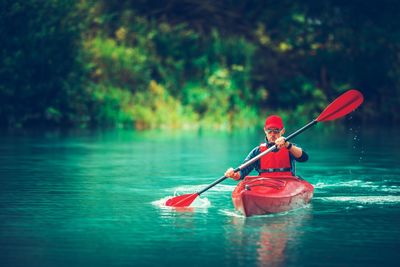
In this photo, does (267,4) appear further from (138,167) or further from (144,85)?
(138,167)

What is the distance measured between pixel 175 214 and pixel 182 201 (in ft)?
2.75

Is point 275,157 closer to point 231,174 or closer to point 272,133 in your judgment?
point 272,133

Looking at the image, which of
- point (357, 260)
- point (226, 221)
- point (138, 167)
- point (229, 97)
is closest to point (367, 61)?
point (229, 97)

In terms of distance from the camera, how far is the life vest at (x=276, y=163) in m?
15.0

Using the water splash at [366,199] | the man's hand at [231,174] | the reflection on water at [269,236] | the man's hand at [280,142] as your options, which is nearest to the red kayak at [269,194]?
the reflection on water at [269,236]

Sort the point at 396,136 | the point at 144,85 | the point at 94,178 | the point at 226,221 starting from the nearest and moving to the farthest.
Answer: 1. the point at 226,221
2. the point at 94,178
3. the point at 396,136
4. the point at 144,85

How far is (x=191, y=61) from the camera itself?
42.6m

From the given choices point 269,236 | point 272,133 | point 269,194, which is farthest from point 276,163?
point 269,236

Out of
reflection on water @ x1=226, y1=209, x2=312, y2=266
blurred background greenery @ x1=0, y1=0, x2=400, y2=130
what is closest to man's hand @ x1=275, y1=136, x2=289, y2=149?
reflection on water @ x1=226, y1=209, x2=312, y2=266

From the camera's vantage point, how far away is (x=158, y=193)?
17234mm

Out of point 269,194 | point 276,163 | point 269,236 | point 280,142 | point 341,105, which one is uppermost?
point 341,105

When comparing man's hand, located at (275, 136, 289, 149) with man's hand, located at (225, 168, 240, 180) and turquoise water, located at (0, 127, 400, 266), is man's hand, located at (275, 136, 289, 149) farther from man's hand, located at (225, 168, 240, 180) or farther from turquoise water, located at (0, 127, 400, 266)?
turquoise water, located at (0, 127, 400, 266)

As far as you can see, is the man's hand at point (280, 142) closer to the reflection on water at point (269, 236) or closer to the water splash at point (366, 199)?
the reflection on water at point (269, 236)

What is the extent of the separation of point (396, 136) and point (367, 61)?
1054 cm
